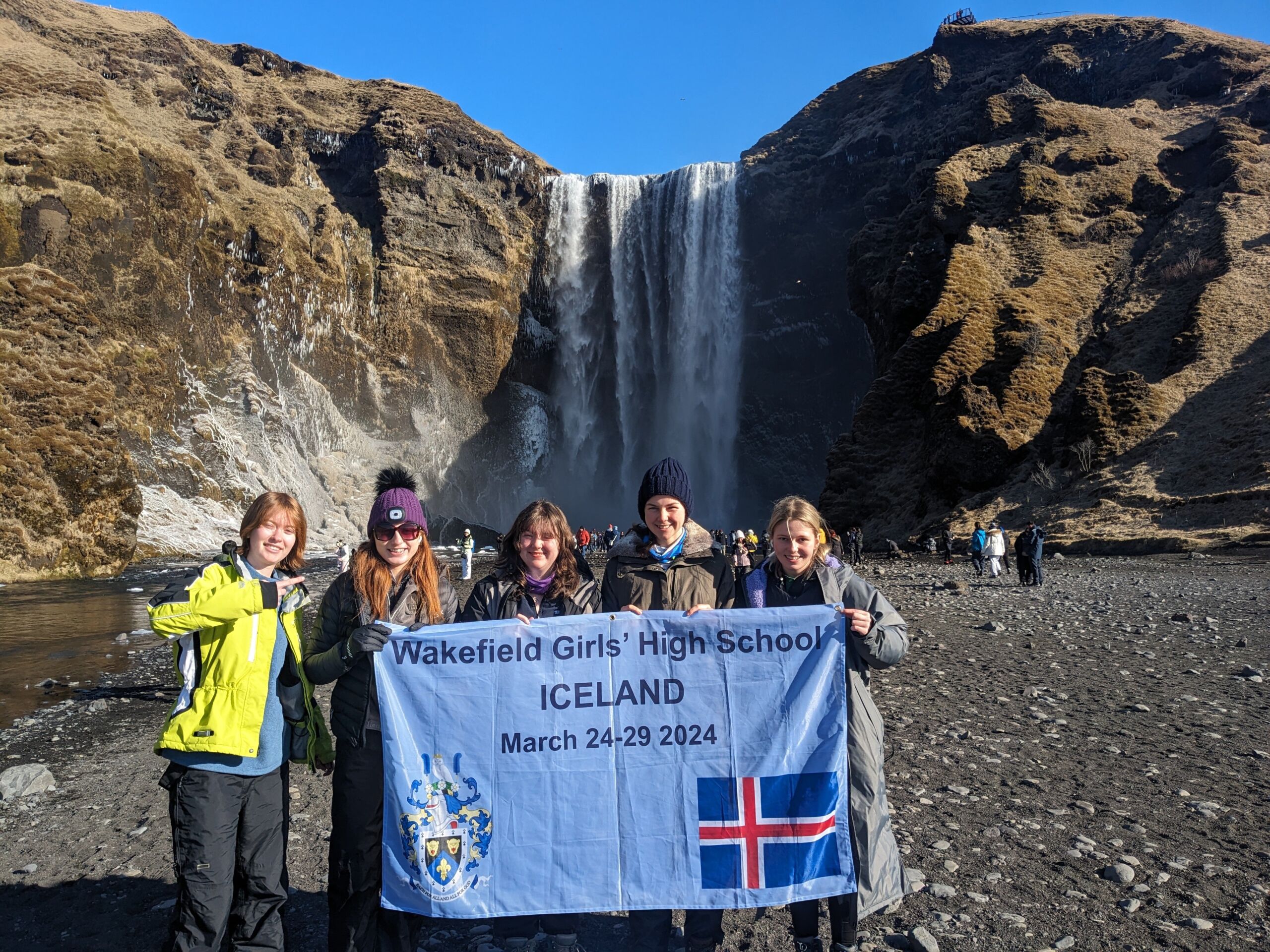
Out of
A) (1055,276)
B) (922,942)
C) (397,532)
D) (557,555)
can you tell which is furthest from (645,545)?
(1055,276)

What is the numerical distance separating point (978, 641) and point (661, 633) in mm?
9065

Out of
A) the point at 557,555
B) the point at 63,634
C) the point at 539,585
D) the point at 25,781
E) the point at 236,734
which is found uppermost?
the point at 557,555

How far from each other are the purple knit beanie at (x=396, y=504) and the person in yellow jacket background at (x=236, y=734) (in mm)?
454

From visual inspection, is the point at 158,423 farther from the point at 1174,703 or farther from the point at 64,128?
the point at 1174,703

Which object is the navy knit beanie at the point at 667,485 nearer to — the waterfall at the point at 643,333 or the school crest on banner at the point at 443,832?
the school crest on banner at the point at 443,832

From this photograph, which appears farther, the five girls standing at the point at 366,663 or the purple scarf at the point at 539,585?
the purple scarf at the point at 539,585

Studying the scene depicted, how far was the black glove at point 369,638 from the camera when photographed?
3.23m

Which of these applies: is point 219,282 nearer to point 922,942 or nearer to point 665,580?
point 665,580

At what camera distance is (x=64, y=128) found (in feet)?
114

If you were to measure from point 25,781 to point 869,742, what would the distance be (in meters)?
6.90

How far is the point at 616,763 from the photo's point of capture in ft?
11.4

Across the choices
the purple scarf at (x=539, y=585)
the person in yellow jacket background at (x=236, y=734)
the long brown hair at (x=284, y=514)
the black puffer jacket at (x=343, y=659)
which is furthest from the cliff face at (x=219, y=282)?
the purple scarf at (x=539, y=585)

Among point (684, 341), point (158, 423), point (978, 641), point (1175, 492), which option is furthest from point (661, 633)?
point (684, 341)

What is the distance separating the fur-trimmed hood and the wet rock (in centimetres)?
581
